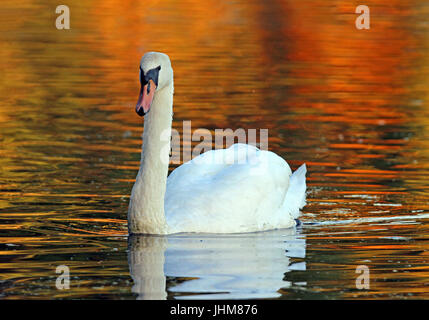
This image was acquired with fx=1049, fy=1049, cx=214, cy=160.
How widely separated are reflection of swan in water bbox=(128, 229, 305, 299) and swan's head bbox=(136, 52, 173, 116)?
1438 millimetres

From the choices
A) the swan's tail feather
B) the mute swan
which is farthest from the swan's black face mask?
the swan's tail feather

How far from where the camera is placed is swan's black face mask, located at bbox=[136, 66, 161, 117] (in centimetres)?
981

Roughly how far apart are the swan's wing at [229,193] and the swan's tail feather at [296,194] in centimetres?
11

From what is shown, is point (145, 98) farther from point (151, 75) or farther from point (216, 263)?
point (216, 263)

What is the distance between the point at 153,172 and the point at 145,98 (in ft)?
3.25

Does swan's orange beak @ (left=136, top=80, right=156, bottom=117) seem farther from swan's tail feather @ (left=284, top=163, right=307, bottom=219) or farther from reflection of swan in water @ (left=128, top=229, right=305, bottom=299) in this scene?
swan's tail feather @ (left=284, top=163, right=307, bottom=219)

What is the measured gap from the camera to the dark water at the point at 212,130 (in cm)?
913

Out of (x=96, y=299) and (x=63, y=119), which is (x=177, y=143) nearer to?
(x=63, y=119)

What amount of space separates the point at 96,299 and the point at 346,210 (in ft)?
15.2

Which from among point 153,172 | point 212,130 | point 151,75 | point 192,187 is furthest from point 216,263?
point 212,130

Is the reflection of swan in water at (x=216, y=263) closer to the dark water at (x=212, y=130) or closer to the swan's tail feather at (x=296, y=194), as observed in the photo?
the dark water at (x=212, y=130)

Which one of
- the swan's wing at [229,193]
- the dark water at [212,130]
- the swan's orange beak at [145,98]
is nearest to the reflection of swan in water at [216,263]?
the dark water at [212,130]
